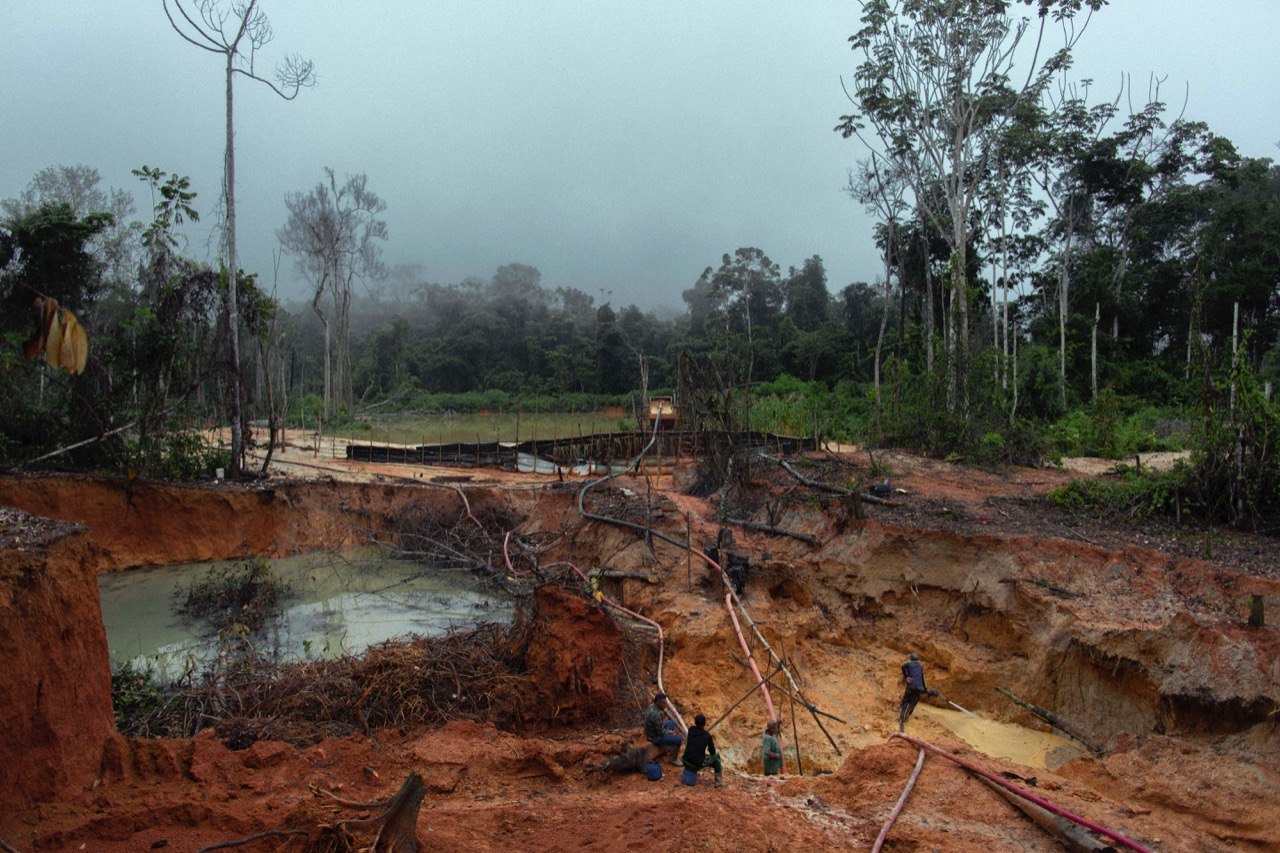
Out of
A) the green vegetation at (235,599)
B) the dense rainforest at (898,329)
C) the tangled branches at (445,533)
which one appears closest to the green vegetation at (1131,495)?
the dense rainforest at (898,329)

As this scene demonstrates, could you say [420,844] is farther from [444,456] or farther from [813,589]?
[444,456]

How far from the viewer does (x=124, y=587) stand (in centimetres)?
1083

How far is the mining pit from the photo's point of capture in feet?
13.5

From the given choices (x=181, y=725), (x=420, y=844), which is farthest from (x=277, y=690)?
(x=420, y=844)

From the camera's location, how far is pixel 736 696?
7168mm

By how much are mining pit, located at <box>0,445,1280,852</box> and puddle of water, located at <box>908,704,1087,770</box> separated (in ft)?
0.09

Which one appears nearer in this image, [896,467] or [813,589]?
[813,589]

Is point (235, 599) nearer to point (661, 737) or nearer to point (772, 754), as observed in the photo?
point (661, 737)

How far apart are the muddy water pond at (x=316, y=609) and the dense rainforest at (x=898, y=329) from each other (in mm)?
2616

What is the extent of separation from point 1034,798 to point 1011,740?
2.81 m

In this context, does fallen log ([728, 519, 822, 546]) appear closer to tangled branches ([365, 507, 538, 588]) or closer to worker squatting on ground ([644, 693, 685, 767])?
tangled branches ([365, 507, 538, 588])

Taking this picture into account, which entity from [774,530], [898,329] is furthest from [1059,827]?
[898,329]

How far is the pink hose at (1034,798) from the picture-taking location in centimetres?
402

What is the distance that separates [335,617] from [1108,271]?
29915 millimetres
